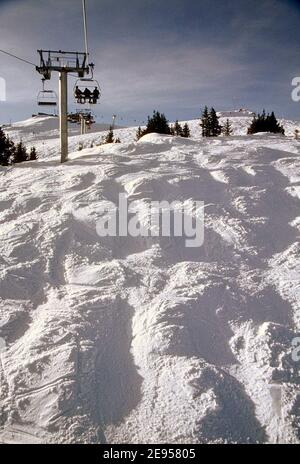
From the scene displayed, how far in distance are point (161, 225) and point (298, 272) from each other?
3301mm

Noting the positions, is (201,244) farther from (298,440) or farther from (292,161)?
(292,161)

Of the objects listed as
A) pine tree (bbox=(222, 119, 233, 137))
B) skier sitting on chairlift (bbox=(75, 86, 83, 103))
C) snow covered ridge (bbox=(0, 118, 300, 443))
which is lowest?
snow covered ridge (bbox=(0, 118, 300, 443))

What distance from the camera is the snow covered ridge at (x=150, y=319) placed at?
474 centimetres

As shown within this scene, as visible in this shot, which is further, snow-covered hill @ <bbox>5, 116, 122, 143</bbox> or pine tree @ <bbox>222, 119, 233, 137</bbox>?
snow-covered hill @ <bbox>5, 116, 122, 143</bbox>

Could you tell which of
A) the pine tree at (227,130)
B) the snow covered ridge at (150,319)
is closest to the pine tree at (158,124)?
the pine tree at (227,130)

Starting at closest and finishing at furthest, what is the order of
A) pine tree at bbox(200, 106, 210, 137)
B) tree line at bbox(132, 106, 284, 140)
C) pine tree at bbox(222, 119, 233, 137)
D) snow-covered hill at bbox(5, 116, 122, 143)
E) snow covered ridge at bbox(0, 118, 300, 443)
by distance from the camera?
snow covered ridge at bbox(0, 118, 300, 443) → tree line at bbox(132, 106, 284, 140) → pine tree at bbox(222, 119, 233, 137) → pine tree at bbox(200, 106, 210, 137) → snow-covered hill at bbox(5, 116, 122, 143)

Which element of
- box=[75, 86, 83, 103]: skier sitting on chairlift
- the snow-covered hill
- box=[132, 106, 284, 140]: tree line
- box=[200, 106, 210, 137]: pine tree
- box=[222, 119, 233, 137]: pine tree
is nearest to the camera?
box=[75, 86, 83, 103]: skier sitting on chairlift

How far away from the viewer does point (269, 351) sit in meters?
5.48

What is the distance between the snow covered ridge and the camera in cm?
474

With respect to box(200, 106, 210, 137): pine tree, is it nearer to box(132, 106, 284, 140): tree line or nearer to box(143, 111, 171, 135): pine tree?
box(132, 106, 284, 140): tree line

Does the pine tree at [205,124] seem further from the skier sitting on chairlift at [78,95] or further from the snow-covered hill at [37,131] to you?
the skier sitting on chairlift at [78,95]

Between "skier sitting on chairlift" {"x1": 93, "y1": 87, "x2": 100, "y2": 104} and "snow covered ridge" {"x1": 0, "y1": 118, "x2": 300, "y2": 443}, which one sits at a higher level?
"skier sitting on chairlift" {"x1": 93, "y1": 87, "x2": 100, "y2": 104}

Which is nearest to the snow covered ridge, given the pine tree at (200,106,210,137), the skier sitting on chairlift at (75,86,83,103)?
the skier sitting on chairlift at (75,86,83,103)

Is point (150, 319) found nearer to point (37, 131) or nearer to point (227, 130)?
point (227, 130)
